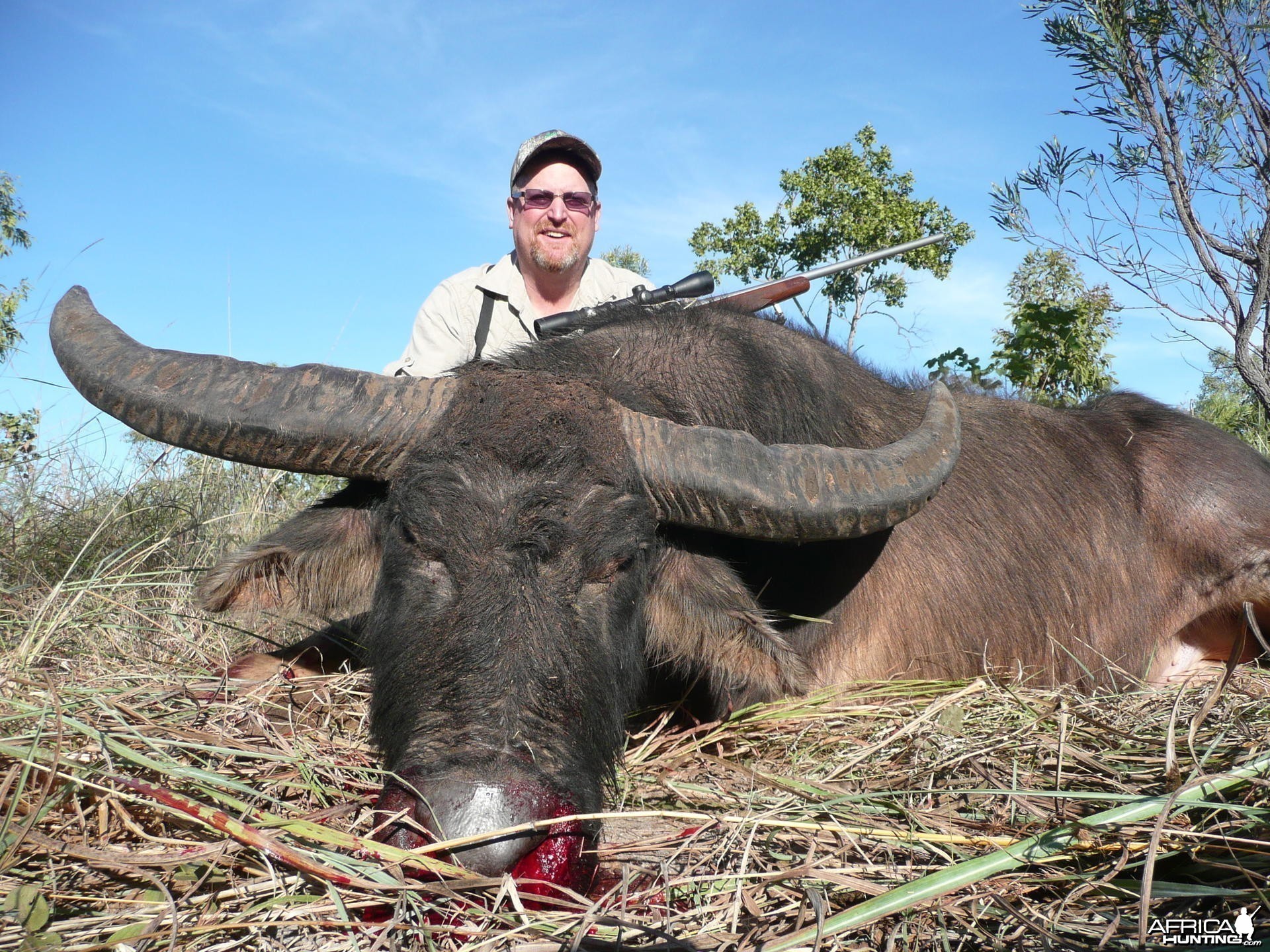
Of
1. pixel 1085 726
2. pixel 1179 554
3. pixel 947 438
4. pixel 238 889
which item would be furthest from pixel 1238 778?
pixel 1179 554

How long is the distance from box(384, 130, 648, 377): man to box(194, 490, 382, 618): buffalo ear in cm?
278

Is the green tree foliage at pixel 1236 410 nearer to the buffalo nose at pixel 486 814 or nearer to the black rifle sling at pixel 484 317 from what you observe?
the black rifle sling at pixel 484 317

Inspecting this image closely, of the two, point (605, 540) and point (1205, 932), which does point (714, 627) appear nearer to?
point (605, 540)

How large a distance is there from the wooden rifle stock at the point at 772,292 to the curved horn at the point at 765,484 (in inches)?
105

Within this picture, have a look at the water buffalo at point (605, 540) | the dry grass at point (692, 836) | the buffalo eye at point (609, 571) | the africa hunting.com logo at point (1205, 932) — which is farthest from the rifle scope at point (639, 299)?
the africa hunting.com logo at point (1205, 932)

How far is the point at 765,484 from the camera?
9.47ft

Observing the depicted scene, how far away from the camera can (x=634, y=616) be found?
286 centimetres

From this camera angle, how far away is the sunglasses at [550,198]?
6.31 metres

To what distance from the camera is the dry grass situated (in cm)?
190

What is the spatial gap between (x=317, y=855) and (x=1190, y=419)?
18.7 feet

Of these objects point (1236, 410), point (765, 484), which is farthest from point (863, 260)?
point (1236, 410)

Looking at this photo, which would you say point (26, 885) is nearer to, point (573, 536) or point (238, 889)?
point (238, 889)

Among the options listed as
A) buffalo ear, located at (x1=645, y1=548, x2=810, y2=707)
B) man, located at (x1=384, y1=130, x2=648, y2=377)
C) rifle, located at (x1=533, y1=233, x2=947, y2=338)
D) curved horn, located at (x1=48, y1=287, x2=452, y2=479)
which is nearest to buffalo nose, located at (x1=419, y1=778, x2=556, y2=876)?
buffalo ear, located at (x1=645, y1=548, x2=810, y2=707)

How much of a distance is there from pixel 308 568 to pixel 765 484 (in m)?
1.73
